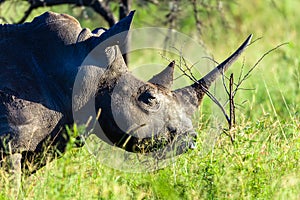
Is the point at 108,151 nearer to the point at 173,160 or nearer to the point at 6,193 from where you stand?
the point at 173,160

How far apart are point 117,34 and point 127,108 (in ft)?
1.94

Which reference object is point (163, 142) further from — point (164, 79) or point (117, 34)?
point (117, 34)

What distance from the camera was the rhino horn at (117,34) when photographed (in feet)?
21.2

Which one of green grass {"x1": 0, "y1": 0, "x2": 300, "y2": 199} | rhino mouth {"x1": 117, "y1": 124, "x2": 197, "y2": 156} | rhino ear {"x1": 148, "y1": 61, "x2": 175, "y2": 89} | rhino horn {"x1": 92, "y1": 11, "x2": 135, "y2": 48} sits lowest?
green grass {"x1": 0, "y1": 0, "x2": 300, "y2": 199}

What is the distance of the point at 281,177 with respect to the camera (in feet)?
19.4

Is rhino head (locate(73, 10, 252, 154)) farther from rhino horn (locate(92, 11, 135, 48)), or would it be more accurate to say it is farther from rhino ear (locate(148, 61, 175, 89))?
rhino ear (locate(148, 61, 175, 89))

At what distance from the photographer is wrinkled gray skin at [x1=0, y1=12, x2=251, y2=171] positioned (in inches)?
249

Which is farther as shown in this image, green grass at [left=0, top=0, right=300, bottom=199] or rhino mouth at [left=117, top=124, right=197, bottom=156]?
rhino mouth at [left=117, top=124, right=197, bottom=156]

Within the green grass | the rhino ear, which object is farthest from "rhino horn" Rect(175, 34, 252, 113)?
the green grass

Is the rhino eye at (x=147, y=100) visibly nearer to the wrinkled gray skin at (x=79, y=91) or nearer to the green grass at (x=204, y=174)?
the wrinkled gray skin at (x=79, y=91)

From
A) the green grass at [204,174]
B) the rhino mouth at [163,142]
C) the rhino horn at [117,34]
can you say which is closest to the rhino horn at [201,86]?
the green grass at [204,174]

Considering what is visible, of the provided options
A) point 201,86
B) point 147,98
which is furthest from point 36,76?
point 201,86

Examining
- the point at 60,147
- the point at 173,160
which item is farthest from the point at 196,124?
the point at 60,147

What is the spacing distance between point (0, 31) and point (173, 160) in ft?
5.49
